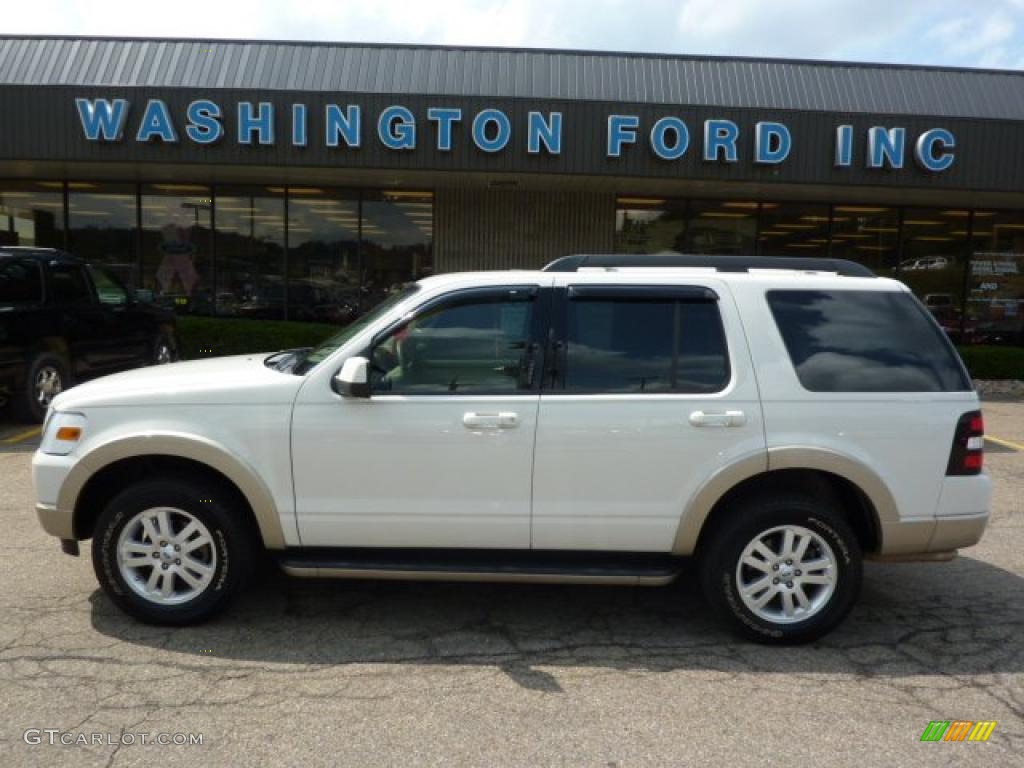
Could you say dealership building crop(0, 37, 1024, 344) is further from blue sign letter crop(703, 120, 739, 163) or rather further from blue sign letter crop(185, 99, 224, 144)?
blue sign letter crop(185, 99, 224, 144)

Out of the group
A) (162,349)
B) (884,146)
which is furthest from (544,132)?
(162,349)

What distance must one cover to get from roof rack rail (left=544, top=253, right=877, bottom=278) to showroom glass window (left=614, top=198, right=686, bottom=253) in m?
11.2

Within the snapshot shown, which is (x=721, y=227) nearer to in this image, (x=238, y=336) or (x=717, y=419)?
(x=238, y=336)

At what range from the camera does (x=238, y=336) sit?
1364 centimetres

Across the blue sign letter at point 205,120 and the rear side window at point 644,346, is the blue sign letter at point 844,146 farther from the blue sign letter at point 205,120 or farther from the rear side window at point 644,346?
the rear side window at point 644,346

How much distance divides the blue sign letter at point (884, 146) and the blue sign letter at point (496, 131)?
530 centimetres

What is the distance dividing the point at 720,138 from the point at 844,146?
1.84 metres

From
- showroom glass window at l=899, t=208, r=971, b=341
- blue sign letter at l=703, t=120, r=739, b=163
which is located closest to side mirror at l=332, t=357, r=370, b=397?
blue sign letter at l=703, t=120, r=739, b=163

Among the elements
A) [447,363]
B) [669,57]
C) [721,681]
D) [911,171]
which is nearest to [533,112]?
[669,57]

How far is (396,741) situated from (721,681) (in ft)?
4.72

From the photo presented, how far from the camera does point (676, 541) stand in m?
3.94

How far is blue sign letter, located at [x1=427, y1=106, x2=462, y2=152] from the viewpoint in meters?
11.9

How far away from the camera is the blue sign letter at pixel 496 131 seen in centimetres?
1195

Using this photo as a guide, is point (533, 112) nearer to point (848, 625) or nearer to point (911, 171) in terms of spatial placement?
point (911, 171)
